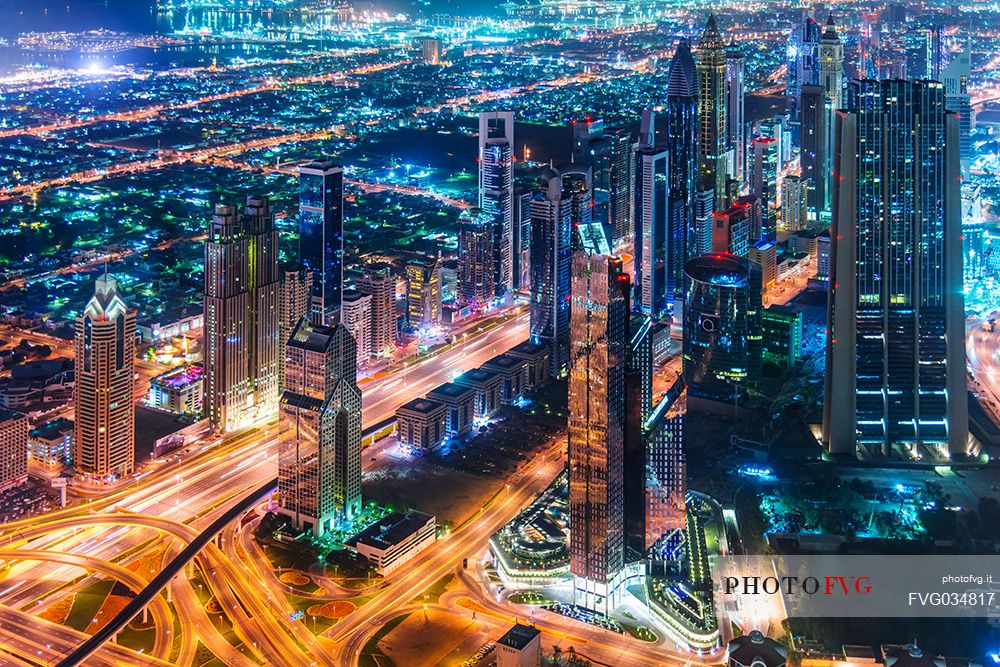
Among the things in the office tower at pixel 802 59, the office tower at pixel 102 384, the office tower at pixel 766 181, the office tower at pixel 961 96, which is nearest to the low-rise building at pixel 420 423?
the office tower at pixel 102 384

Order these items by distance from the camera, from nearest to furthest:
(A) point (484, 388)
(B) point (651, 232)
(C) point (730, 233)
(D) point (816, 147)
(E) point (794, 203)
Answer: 1. (A) point (484, 388)
2. (B) point (651, 232)
3. (C) point (730, 233)
4. (E) point (794, 203)
5. (D) point (816, 147)

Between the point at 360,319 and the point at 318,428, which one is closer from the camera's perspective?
the point at 318,428

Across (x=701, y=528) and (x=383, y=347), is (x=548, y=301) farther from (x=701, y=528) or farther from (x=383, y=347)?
(x=701, y=528)

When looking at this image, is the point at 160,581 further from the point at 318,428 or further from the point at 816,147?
the point at 816,147

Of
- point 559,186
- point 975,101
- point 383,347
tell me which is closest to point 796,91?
point 975,101

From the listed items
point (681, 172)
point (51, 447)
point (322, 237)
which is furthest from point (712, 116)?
point (51, 447)
